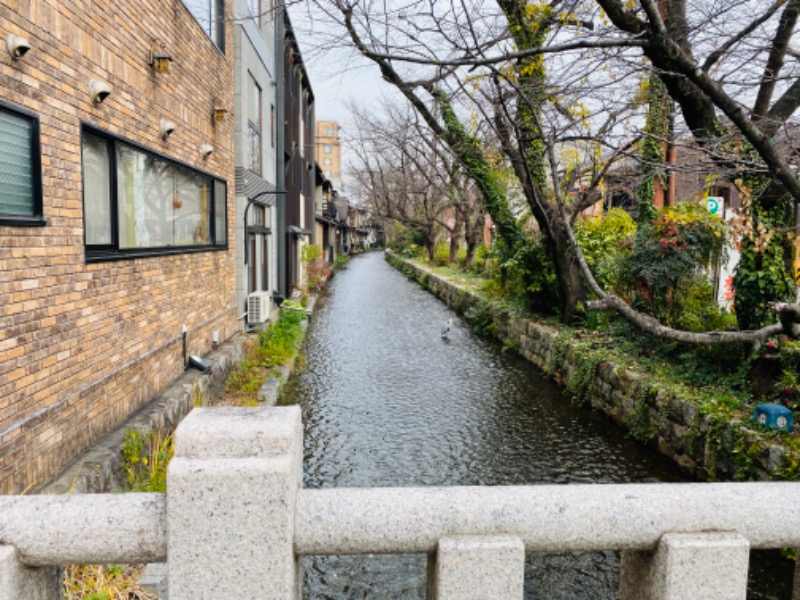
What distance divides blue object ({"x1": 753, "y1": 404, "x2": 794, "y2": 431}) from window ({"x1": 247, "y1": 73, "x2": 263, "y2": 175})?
30.6 feet

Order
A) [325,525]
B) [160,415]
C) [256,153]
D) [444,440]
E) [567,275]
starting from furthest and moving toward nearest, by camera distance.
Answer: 1. [256,153]
2. [567,275]
3. [444,440]
4. [160,415]
5. [325,525]

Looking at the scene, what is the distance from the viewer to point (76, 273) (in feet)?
14.8

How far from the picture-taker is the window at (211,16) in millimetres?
8148

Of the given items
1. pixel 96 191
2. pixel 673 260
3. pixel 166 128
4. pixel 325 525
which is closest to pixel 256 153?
pixel 166 128

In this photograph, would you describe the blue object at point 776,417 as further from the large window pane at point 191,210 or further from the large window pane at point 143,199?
the large window pane at point 191,210

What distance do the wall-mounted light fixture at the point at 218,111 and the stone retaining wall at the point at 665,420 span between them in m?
6.50

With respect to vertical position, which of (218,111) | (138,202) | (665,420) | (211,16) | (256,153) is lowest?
(665,420)

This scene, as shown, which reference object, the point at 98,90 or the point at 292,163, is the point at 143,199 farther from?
the point at 292,163

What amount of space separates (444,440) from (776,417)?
350 cm

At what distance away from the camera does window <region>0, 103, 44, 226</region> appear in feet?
11.9

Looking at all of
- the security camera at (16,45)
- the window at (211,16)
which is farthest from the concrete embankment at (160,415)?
the window at (211,16)

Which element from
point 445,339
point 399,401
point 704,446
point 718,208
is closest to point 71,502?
point 704,446

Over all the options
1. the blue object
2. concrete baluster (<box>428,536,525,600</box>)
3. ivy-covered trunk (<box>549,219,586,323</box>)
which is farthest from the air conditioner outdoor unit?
concrete baluster (<box>428,536,525,600</box>)

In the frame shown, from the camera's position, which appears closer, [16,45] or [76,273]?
[16,45]
